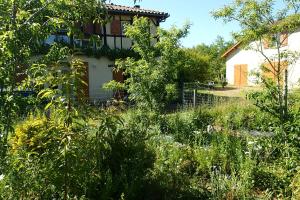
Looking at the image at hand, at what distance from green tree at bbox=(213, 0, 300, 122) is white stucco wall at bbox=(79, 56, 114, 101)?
13.0 metres

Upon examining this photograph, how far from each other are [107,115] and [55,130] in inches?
27.7

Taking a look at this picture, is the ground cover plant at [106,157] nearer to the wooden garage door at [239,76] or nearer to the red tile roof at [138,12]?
the red tile roof at [138,12]

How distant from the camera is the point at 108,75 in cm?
2039

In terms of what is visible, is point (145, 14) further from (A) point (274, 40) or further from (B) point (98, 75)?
(A) point (274, 40)

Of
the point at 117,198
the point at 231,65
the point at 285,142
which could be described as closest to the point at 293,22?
the point at 285,142

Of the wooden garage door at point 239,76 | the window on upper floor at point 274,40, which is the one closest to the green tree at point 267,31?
the window on upper floor at point 274,40

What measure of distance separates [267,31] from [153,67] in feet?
11.6

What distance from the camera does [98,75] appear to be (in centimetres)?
2002

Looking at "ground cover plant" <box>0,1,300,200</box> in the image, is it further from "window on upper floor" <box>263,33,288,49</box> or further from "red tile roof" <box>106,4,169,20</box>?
"red tile roof" <box>106,4,169,20</box>

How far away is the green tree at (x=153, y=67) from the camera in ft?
31.8

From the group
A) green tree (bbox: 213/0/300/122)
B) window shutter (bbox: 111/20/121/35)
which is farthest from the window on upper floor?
window shutter (bbox: 111/20/121/35)

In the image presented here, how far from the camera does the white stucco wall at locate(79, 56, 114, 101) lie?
64.7ft

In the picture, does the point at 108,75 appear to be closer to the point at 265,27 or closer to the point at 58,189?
the point at 265,27

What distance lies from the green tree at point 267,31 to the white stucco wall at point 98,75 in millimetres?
13010
